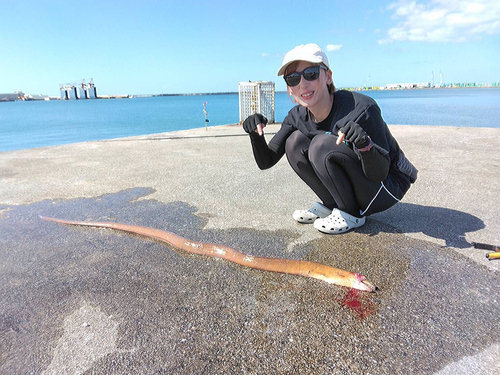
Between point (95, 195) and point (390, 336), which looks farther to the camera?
point (95, 195)

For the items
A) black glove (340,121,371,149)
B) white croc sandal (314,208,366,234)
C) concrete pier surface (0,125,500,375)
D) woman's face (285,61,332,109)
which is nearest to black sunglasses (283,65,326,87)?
woman's face (285,61,332,109)

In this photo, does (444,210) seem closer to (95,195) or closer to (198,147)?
(95,195)

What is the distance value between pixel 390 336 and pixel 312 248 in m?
1.04

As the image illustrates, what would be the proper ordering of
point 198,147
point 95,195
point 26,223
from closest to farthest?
point 26,223, point 95,195, point 198,147

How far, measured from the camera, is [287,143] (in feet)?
9.59

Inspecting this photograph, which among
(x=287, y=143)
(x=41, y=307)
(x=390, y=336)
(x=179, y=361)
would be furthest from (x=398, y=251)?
(x=41, y=307)

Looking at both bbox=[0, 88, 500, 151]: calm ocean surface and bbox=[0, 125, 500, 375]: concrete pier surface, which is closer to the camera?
bbox=[0, 125, 500, 375]: concrete pier surface

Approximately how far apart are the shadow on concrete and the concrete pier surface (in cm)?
2

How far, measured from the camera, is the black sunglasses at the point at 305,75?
2426 mm

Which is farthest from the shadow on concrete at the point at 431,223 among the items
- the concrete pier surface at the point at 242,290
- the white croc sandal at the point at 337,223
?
the white croc sandal at the point at 337,223

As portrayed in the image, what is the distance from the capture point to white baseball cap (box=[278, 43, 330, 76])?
7.79 ft

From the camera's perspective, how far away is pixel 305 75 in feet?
8.06

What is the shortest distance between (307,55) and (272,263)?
1.52 metres

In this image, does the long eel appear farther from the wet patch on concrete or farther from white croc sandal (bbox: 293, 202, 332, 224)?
white croc sandal (bbox: 293, 202, 332, 224)
